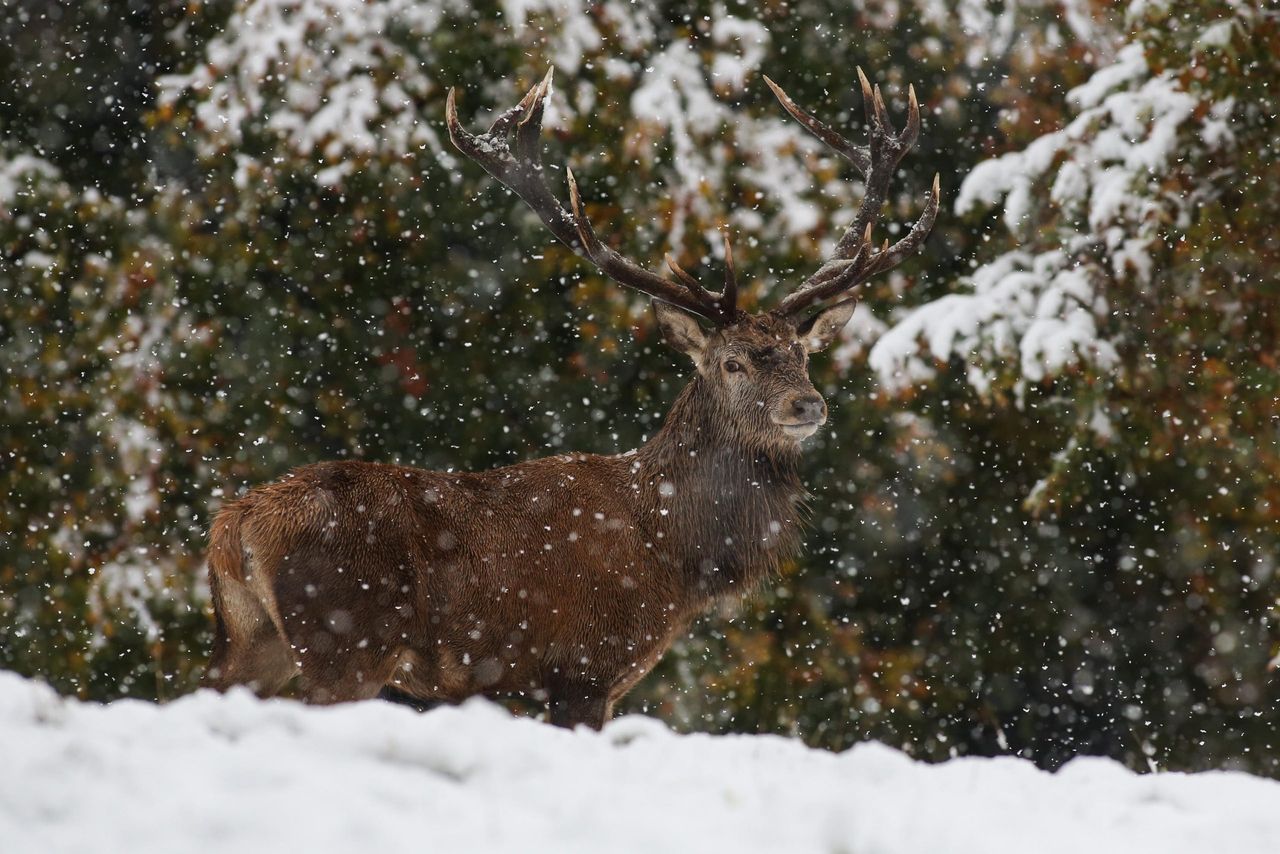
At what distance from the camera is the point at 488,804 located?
2.60 m

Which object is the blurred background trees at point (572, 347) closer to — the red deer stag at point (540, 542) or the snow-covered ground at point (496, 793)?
the red deer stag at point (540, 542)

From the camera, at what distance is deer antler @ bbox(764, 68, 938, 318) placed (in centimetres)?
672

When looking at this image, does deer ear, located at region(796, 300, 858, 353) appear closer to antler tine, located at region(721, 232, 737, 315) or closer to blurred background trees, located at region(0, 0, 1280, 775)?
antler tine, located at region(721, 232, 737, 315)

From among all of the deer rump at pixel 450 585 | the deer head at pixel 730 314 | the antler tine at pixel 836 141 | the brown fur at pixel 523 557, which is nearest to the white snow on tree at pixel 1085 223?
the antler tine at pixel 836 141

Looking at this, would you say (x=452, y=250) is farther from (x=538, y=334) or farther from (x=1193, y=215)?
(x=1193, y=215)

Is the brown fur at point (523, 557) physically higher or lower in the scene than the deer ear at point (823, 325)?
lower

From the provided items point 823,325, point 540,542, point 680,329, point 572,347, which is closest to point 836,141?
point 823,325

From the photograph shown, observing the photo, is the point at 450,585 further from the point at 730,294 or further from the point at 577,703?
the point at 730,294

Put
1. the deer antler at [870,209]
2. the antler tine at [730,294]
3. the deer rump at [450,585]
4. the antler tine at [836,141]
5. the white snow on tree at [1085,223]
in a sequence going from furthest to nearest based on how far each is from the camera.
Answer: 1. the white snow on tree at [1085,223]
2. the antler tine at [836,141]
3. the deer antler at [870,209]
4. the antler tine at [730,294]
5. the deer rump at [450,585]

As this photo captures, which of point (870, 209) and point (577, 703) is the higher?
point (870, 209)

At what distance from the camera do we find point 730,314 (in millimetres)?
6488

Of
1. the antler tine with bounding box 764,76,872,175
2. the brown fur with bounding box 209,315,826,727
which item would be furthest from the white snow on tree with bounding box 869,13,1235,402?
the brown fur with bounding box 209,315,826,727

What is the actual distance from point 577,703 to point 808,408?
1.53 m

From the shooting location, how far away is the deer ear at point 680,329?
255 inches
